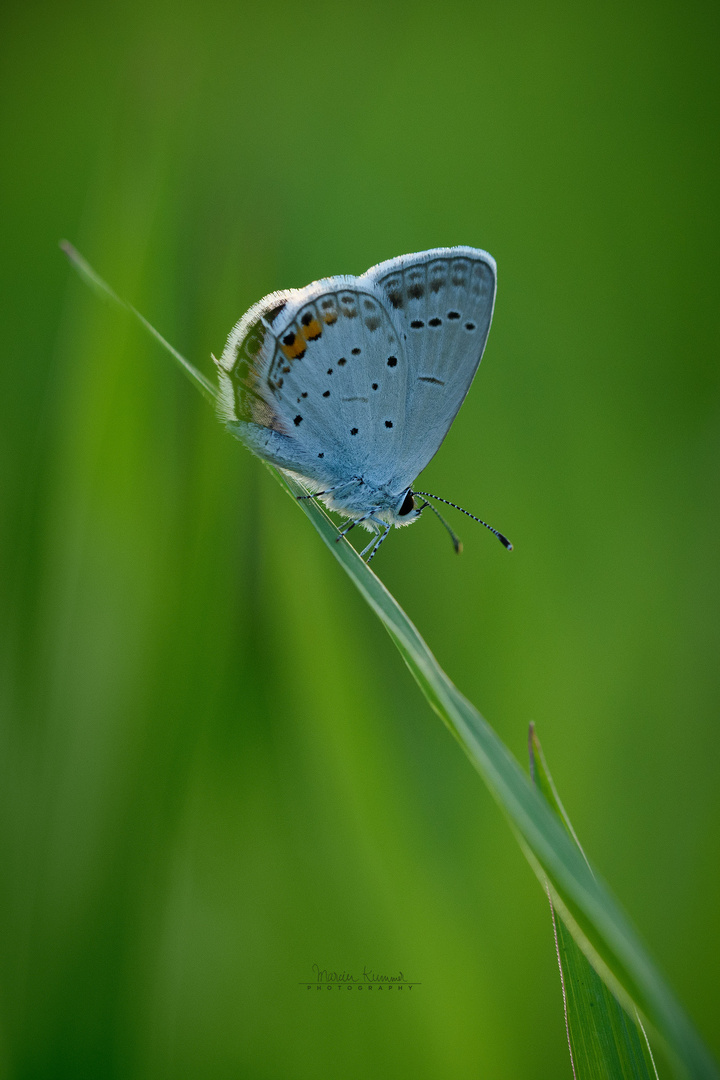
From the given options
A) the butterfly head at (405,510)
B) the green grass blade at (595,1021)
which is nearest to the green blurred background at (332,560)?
the butterfly head at (405,510)

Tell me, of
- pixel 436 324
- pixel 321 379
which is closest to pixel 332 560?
pixel 321 379

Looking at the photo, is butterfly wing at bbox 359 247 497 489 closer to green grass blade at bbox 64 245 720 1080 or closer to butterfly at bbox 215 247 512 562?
butterfly at bbox 215 247 512 562

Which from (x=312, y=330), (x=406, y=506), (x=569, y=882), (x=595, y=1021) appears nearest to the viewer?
(x=569, y=882)

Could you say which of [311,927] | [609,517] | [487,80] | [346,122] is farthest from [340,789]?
[487,80]

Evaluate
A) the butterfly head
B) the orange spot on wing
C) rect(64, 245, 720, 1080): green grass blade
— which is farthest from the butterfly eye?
rect(64, 245, 720, 1080): green grass blade

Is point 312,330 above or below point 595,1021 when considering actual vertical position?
above

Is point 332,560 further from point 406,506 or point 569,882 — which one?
point 569,882

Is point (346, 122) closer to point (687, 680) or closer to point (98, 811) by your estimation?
point (687, 680)
